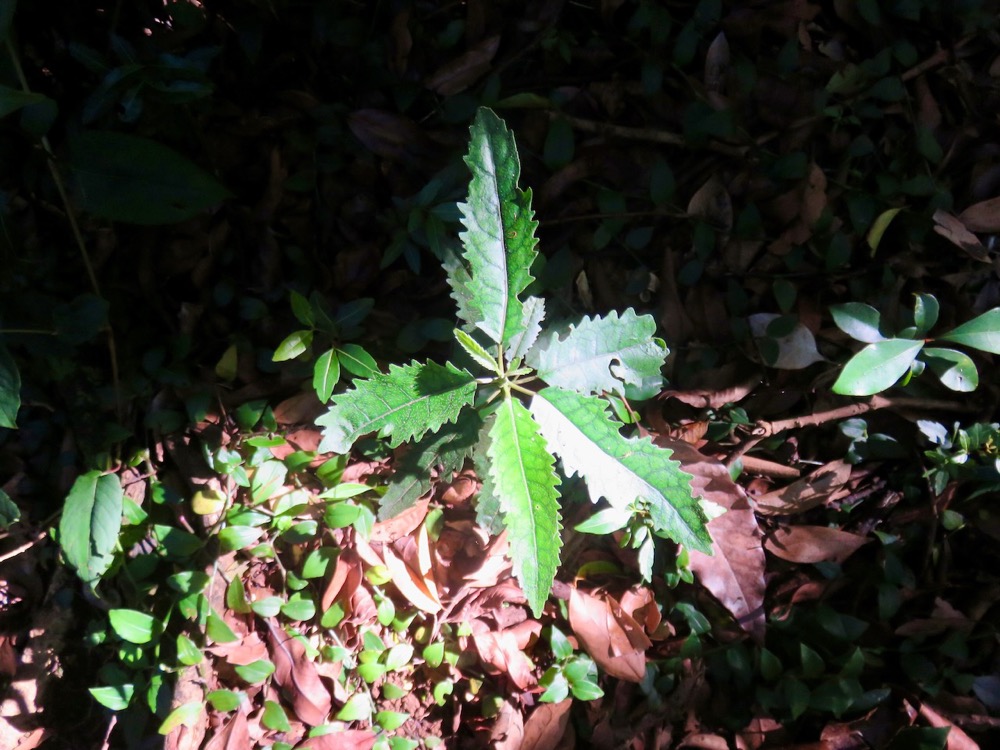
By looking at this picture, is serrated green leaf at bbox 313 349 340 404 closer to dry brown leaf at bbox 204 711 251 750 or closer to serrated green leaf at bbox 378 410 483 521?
serrated green leaf at bbox 378 410 483 521

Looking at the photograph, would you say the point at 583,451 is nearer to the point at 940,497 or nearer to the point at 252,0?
the point at 940,497

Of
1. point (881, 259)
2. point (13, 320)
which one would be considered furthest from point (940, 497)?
point (13, 320)

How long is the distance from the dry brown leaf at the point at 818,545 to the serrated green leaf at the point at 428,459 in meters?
0.92

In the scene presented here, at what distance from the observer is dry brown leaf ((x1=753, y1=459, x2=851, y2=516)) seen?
1.80 m

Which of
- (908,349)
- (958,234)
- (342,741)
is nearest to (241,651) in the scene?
(342,741)

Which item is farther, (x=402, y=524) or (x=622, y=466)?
(x=402, y=524)

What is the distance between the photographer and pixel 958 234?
1.72 metres

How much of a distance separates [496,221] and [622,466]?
0.47 metres

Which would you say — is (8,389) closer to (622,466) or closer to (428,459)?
(428,459)

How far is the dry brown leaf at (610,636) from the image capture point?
177 centimetres

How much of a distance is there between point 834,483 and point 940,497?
0.27 m

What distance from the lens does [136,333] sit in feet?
5.84

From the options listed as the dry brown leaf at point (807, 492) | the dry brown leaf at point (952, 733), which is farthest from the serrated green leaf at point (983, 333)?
the dry brown leaf at point (952, 733)

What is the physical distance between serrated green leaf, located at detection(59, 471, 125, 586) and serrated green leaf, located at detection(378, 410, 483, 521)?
0.61 metres
